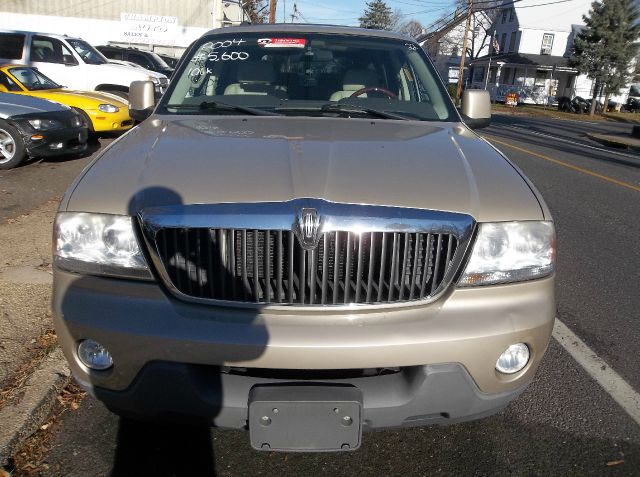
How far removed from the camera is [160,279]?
208cm

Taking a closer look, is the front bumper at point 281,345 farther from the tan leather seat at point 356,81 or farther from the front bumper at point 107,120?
the front bumper at point 107,120

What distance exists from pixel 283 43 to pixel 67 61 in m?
11.3

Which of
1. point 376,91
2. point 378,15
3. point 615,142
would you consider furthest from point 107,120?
point 378,15

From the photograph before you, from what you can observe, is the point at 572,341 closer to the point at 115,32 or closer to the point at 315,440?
the point at 315,440

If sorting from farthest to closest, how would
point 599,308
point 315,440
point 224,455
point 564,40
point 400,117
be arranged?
point 564,40 < point 599,308 < point 400,117 < point 224,455 < point 315,440

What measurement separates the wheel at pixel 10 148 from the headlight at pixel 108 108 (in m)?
2.41

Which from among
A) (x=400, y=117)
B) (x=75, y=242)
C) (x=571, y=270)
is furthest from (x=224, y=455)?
(x=571, y=270)

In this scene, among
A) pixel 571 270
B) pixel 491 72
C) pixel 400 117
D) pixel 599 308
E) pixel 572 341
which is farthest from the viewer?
pixel 491 72

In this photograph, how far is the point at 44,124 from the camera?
837 centimetres

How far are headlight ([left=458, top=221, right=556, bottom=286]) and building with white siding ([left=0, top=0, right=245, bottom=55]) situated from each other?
32.7 metres

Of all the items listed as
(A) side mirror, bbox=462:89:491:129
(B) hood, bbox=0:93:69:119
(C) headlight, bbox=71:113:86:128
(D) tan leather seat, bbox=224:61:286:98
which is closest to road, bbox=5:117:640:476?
(A) side mirror, bbox=462:89:491:129

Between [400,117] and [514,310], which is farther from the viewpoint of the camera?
[400,117]

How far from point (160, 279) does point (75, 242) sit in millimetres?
380

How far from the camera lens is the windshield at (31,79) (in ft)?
33.3
